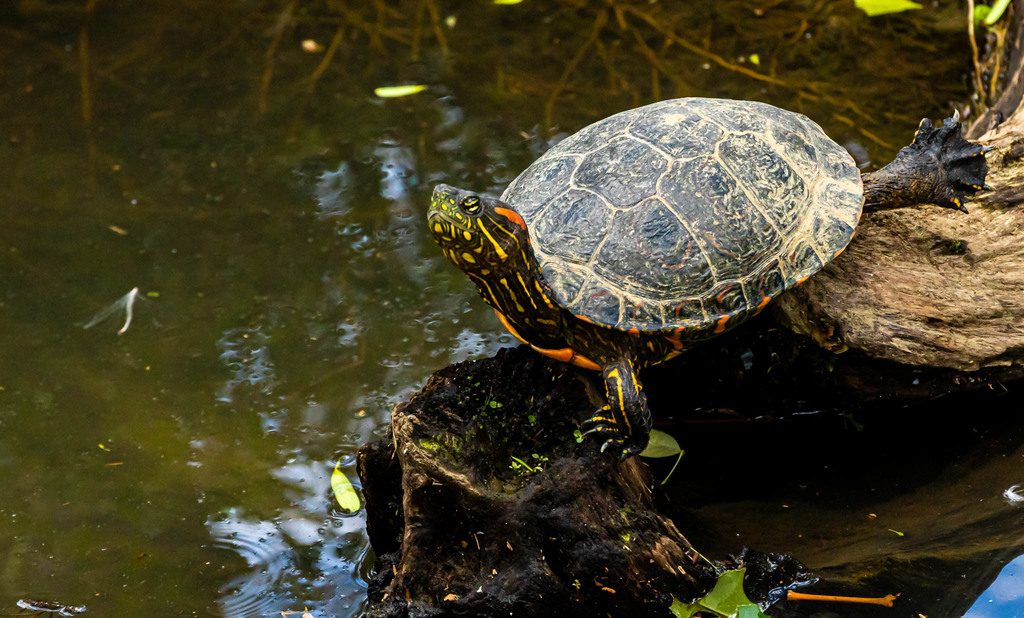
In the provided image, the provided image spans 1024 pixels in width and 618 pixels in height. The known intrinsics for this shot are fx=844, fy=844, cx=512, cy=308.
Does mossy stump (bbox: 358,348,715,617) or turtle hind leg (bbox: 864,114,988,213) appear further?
turtle hind leg (bbox: 864,114,988,213)

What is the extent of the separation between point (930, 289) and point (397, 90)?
12.1 ft

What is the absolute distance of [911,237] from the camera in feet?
10.7

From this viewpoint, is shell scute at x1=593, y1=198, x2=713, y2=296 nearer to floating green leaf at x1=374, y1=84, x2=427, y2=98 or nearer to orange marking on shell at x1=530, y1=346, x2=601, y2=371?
orange marking on shell at x1=530, y1=346, x2=601, y2=371

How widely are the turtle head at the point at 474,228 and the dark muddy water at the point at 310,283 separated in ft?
4.04

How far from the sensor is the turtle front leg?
8.40ft

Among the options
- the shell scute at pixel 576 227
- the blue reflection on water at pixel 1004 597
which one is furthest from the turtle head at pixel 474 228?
the blue reflection on water at pixel 1004 597

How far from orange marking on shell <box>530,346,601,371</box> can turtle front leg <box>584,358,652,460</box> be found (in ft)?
0.51

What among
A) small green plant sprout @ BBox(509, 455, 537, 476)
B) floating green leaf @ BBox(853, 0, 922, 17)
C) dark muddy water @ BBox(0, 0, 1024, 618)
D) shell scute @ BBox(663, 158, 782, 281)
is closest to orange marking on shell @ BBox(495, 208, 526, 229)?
shell scute @ BBox(663, 158, 782, 281)

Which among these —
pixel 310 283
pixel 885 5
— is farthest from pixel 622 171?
pixel 885 5

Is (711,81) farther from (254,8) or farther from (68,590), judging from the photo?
(68,590)

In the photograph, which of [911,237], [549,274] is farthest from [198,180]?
[911,237]

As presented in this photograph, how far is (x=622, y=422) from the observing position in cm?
256

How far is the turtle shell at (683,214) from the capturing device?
276 centimetres

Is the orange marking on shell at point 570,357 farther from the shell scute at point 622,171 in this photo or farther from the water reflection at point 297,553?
the water reflection at point 297,553
